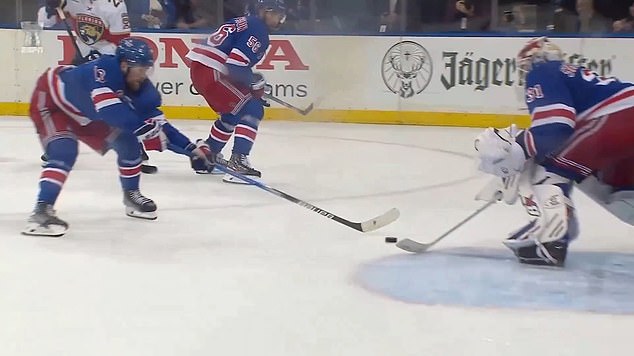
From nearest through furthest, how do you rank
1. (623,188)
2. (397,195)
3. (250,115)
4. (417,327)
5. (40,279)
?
(417,327), (40,279), (623,188), (397,195), (250,115)

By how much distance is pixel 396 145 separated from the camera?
5.41 meters

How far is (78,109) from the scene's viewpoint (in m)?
3.08

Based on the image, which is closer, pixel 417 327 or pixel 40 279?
pixel 417 327

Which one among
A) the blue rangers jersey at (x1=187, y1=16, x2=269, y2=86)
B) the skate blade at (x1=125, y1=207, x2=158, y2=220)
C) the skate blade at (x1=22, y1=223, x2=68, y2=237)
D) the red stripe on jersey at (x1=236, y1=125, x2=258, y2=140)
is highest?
the blue rangers jersey at (x1=187, y1=16, x2=269, y2=86)

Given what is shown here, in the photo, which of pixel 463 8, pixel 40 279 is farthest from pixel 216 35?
pixel 463 8

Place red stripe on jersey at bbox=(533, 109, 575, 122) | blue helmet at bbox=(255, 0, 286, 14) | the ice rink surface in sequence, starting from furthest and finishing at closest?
blue helmet at bbox=(255, 0, 286, 14) → red stripe on jersey at bbox=(533, 109, 575, 122) → the ice rink surface

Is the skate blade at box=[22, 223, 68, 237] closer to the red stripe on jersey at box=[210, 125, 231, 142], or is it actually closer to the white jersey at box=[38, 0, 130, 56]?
the red stripe on jersey at box=[210, 125, 231, 142]

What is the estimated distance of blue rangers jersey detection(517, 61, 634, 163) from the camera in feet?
8.23

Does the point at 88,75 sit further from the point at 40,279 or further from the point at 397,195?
the point at 397,195

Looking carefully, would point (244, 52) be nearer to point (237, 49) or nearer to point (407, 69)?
point (237, 49)

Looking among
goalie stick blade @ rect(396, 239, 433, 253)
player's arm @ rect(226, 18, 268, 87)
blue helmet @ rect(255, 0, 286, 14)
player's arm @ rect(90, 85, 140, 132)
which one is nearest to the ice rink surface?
goalie stick blade @ rect(396, 239, 433, 253)

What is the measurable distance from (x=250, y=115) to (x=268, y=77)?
7.68 ft

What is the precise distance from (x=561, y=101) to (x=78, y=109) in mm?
1478

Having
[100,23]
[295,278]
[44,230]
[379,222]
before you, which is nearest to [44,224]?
[44,230]
